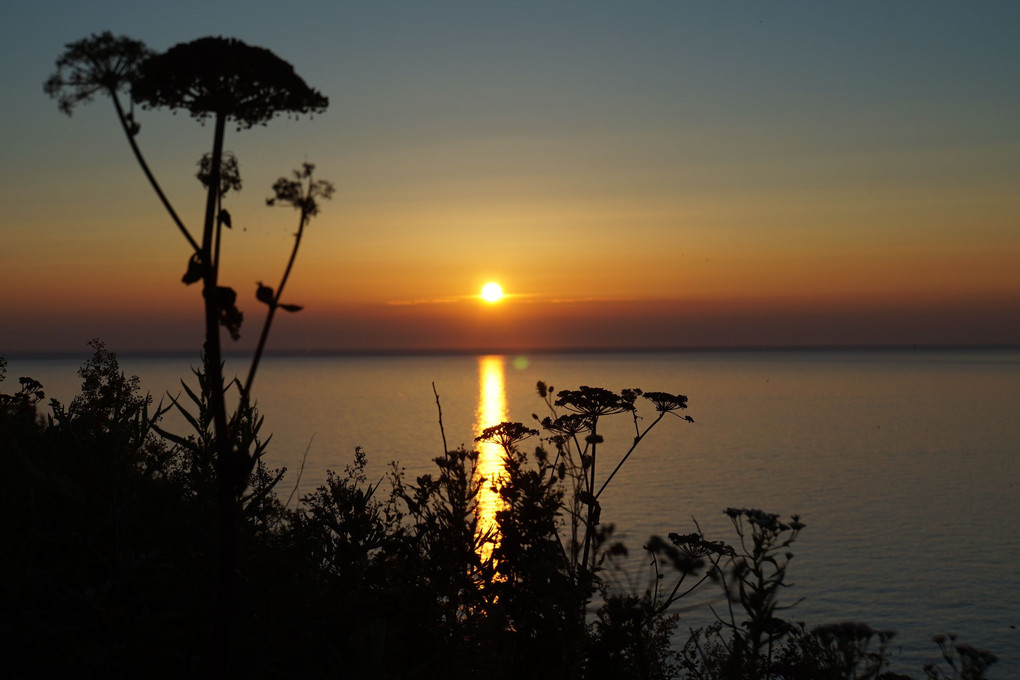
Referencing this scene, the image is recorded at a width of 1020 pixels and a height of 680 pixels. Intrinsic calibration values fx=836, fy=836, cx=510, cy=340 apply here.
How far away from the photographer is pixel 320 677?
4414 millimetres

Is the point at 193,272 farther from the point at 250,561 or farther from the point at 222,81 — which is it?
the point at 250,561

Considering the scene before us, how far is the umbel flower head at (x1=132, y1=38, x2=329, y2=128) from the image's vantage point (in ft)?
9.80

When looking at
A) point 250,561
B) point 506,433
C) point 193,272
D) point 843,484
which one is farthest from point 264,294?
point 843,484

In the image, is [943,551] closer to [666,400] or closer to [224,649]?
[666,400]

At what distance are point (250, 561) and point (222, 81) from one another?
290cm

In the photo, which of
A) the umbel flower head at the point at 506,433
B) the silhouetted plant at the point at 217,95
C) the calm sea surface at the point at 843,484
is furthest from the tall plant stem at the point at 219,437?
the calm sea surface at the point at 843,484

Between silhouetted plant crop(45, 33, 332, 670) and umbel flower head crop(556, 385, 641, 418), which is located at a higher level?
silhouetted plant crop(45, 33, 332, 670)

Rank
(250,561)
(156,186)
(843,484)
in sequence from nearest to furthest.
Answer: (156,186), (250,561), (843,484)

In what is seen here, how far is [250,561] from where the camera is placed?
4.83 m

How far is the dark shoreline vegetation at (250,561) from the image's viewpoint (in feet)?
9.91

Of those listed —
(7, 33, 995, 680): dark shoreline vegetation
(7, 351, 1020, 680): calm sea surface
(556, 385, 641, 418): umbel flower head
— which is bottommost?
(7, 351, 1020, 680): calm sea surface

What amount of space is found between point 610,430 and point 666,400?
6317cm

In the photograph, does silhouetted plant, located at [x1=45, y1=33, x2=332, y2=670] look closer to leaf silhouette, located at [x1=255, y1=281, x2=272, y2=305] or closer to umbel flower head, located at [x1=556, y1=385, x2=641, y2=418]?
leaf silhouette, located at [x1=255, y1=281, x2=272, y2=305]

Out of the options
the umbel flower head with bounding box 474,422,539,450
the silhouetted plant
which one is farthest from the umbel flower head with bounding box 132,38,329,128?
the umbel flower head with bounding box 474,422,539,450
